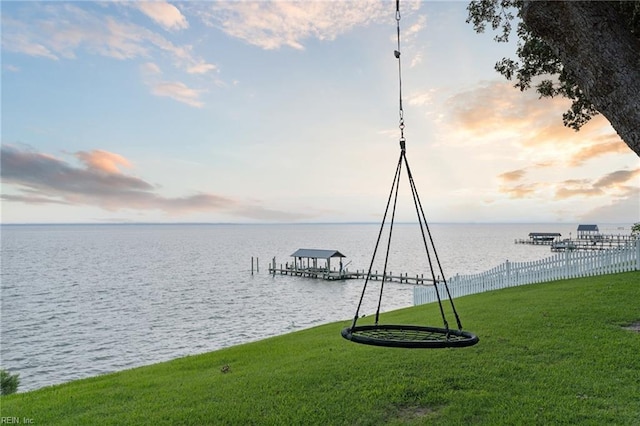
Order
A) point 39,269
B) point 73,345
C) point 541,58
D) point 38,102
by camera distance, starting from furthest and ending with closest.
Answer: point 39,269 → point 38,102 → point 73,345 → point 541,58

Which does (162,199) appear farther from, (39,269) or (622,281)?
(622,281)

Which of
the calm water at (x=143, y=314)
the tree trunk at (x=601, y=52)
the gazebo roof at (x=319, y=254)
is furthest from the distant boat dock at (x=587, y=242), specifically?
the tree trunk at (x=601, y=52)

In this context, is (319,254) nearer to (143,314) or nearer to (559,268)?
(143,314)

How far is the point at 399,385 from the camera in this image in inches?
222

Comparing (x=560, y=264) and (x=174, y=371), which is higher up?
(x=560, y=264)

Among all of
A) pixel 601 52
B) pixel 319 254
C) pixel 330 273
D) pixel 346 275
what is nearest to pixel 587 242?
pixel 346 275

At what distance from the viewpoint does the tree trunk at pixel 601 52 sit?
3.22 m

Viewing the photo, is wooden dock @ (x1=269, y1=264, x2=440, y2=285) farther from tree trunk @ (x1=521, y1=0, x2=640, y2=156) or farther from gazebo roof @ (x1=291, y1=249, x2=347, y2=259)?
tree trunk @ (x1=521, y1=0, x2=640, y2=156)

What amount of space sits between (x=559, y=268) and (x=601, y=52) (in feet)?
48.1

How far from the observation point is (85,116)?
1241 inches

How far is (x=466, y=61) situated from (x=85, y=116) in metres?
29.2

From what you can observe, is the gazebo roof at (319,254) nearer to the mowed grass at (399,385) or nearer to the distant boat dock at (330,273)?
the distant boat dock at (330,273)

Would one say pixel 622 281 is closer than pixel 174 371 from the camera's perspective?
No

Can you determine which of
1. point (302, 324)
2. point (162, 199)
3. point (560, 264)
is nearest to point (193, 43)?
point (302, 324)
